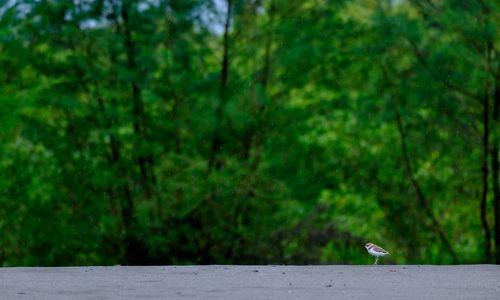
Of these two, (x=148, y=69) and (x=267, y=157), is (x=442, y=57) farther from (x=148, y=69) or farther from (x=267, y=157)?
(x=148, y=69)

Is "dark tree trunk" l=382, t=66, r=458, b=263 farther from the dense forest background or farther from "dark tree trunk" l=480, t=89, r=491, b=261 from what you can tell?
"dark tree trunk" l=480, t=89, r=491, b=261

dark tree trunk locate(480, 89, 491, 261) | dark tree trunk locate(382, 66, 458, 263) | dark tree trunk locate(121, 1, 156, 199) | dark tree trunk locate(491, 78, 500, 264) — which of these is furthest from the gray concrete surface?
dark tree trunk locate(382, 66, 458, 263)

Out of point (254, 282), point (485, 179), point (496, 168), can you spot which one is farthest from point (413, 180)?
point (254, 282)

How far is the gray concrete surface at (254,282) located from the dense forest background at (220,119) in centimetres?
228

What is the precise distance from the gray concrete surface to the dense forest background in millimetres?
2283

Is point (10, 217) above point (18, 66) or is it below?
below

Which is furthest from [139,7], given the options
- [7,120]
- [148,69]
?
[7,120]

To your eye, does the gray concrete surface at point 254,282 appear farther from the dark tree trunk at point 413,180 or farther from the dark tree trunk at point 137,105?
the dark tree trunk at point 413,180

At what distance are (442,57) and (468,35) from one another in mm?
527

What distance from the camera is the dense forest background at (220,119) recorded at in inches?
617

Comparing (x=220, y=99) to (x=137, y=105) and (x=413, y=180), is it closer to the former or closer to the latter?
(x=137, y=105)

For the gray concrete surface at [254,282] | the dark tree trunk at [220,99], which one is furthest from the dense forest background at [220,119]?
the gray concrete surface at [254,282]

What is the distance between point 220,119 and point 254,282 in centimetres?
463

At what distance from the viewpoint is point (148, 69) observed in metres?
15.6
